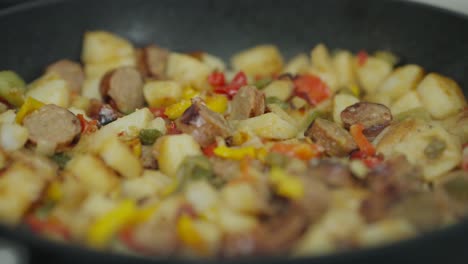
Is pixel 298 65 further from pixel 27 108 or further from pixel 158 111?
pixel 27 108

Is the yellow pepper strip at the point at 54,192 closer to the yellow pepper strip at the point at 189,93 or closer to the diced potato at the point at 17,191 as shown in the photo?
the diced potato at the point at 17,191

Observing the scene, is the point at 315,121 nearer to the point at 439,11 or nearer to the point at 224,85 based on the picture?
the point at 224,85

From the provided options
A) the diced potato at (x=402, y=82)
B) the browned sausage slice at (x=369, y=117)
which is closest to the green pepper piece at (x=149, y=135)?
the browned sausage slice at (x=369, y=117)

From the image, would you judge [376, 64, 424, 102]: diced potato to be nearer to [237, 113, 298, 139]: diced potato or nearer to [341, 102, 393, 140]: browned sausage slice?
[341, 102, 393, 140]: browned sausage slice

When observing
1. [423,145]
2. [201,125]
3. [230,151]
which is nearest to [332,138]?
[423,145]

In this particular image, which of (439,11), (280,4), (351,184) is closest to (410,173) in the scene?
(351,184)

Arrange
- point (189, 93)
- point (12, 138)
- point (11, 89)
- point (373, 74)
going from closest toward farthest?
point (12, 138) → point (11, 89) → point (189, 93) → point (373, 74)
